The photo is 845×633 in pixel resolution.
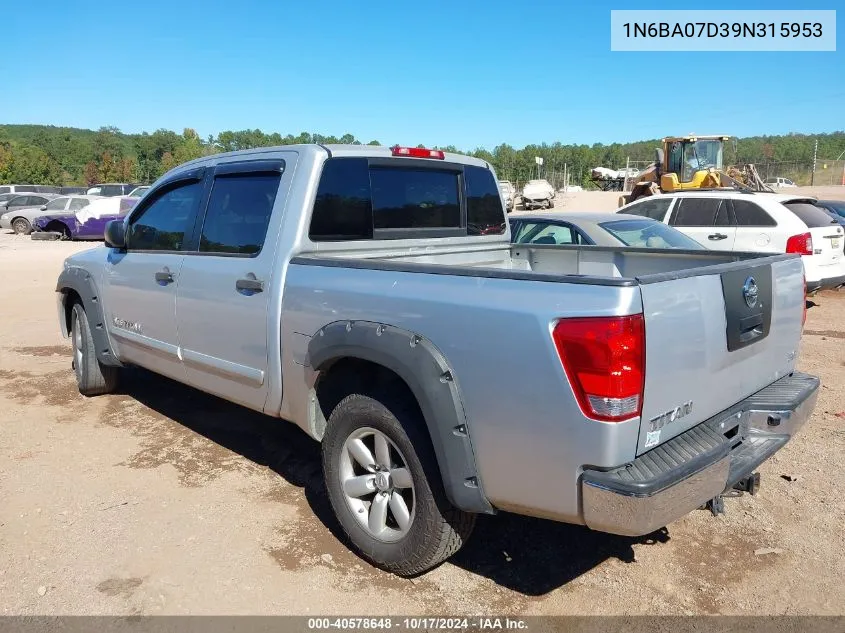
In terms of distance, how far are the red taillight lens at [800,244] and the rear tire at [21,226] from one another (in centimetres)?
2791

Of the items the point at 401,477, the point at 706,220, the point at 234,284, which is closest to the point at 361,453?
the point at 401,477

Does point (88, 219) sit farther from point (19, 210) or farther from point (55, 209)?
point (19, 210)

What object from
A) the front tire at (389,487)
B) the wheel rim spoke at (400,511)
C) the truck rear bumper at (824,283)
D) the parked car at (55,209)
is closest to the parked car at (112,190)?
the parked car at (55,209)

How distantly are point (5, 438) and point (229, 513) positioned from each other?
229 centimetres

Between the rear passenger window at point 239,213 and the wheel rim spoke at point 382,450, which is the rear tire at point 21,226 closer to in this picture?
the rear passenger window at point 239,213

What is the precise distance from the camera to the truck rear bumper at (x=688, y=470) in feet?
7.83

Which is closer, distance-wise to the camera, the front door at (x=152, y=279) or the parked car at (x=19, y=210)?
the front door at (x=152, y=279)

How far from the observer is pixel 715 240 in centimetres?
1031

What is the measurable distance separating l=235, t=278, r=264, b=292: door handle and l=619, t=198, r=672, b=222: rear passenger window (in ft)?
28.8

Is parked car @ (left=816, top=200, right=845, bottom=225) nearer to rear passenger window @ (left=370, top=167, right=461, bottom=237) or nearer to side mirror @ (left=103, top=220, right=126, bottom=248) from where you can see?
rear passenger window @ (left=370, top=167, right=461, bottom=237)

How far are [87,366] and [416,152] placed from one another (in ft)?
11.2

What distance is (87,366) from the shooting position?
18.9ft

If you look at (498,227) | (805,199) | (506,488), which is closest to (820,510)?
(506,488)

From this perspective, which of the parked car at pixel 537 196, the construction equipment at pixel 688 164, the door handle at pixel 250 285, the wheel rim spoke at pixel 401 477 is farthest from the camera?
the parked car at pixel 537 196
